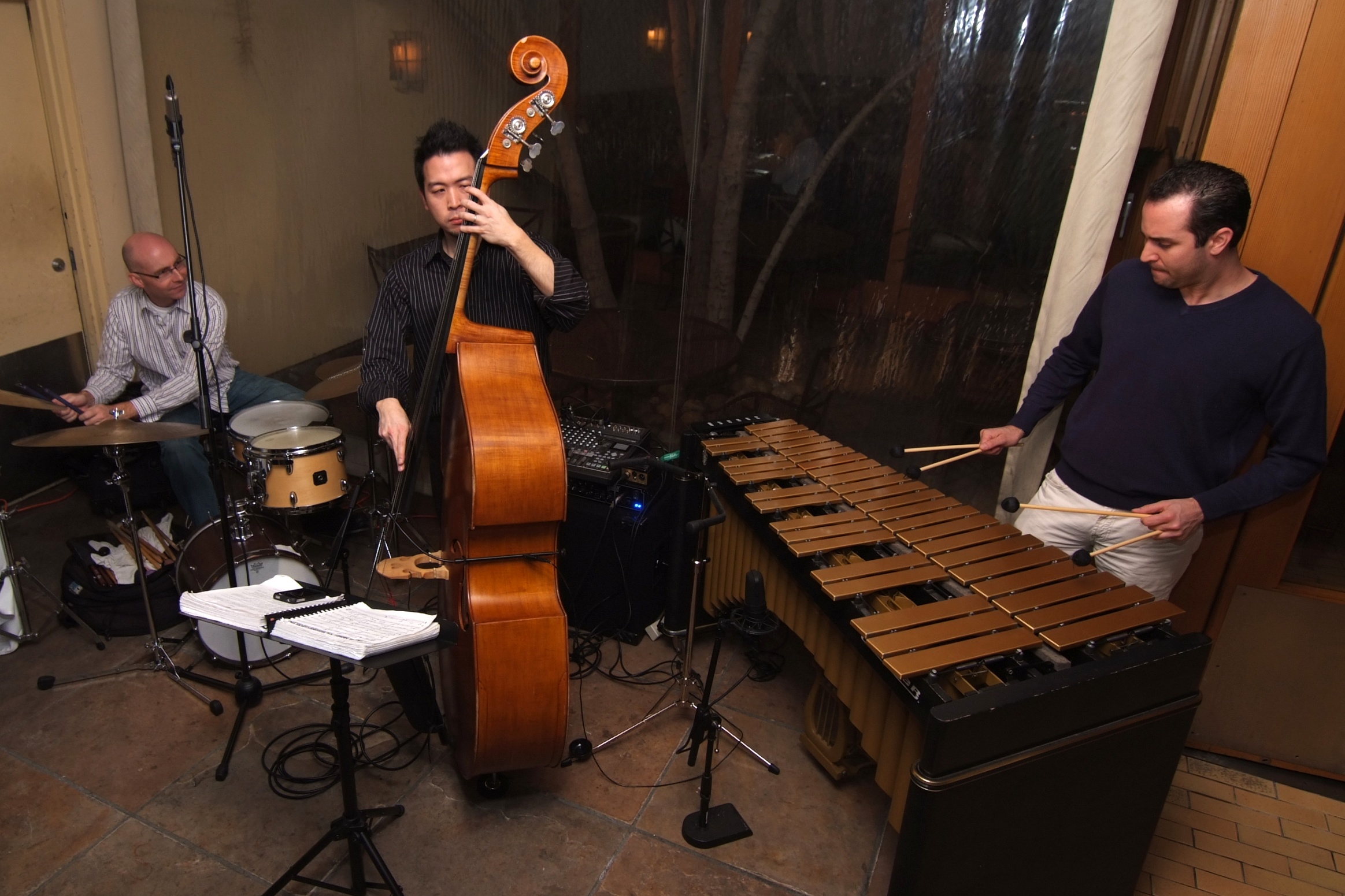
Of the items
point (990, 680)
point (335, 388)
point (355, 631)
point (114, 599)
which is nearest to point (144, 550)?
point (114, 599)

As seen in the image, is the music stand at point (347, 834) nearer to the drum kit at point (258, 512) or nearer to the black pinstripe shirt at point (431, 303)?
the black pinstripe shirt at point (431, 303)

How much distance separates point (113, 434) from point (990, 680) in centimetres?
268

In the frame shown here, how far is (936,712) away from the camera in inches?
62.6

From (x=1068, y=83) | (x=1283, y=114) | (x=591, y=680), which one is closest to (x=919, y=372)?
(x=1068, y=83)

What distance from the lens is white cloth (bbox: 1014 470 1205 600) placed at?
7.68 feet

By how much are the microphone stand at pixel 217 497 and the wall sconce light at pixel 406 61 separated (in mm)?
1318

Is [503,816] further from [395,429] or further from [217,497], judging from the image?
[217,497]

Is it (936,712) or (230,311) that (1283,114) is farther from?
(230,311)

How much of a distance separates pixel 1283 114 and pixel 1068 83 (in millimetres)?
669

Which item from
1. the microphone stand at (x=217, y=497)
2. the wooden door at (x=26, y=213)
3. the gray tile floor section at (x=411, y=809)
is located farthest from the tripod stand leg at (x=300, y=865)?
the wooden door at (x=26, y=213)

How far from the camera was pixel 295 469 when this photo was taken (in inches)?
114

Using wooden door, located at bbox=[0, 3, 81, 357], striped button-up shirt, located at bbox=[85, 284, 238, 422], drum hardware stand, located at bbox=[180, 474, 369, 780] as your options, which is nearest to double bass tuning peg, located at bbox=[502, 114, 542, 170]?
drum hardware stand, located at bbox=[180, 474, 369, 780]

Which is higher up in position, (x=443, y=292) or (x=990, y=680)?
(x=443, y=292)

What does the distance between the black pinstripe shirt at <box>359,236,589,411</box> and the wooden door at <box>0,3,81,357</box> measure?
2538 mm
